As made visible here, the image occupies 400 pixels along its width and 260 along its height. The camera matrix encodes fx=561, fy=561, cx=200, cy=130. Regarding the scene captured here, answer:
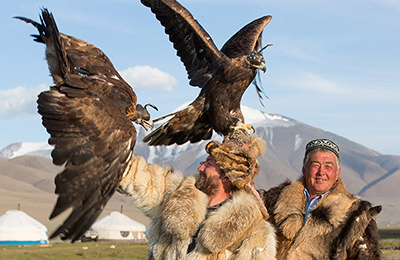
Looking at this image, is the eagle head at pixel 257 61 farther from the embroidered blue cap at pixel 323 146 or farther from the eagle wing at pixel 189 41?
the embroidered blue cap at pixel 323 146

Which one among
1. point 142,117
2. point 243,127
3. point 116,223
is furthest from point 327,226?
point 116,223

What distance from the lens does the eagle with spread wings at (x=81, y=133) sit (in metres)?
Answer: 2.68

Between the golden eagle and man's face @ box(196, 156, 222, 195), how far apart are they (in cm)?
214

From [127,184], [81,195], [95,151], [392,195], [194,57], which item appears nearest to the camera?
[81,195]

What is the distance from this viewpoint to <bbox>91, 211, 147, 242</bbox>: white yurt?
109 ft

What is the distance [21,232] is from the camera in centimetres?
3020

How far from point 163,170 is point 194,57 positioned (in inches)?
124

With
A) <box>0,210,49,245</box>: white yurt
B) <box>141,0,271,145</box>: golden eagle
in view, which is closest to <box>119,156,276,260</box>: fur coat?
<box>141,0,271,145</box>: golden eagle

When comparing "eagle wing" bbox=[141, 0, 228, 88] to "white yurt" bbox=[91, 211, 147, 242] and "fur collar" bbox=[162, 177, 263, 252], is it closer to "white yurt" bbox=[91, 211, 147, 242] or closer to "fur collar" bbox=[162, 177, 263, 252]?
"fur collar" bbox=[162, 177, 263, 252]

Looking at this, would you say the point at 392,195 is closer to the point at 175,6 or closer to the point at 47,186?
the point at 47,186

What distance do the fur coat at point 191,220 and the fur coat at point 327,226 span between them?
0.50m

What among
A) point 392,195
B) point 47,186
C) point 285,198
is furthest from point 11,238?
point 392,195

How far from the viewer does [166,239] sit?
3123mm

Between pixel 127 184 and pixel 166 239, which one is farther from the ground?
pixel 127 184
